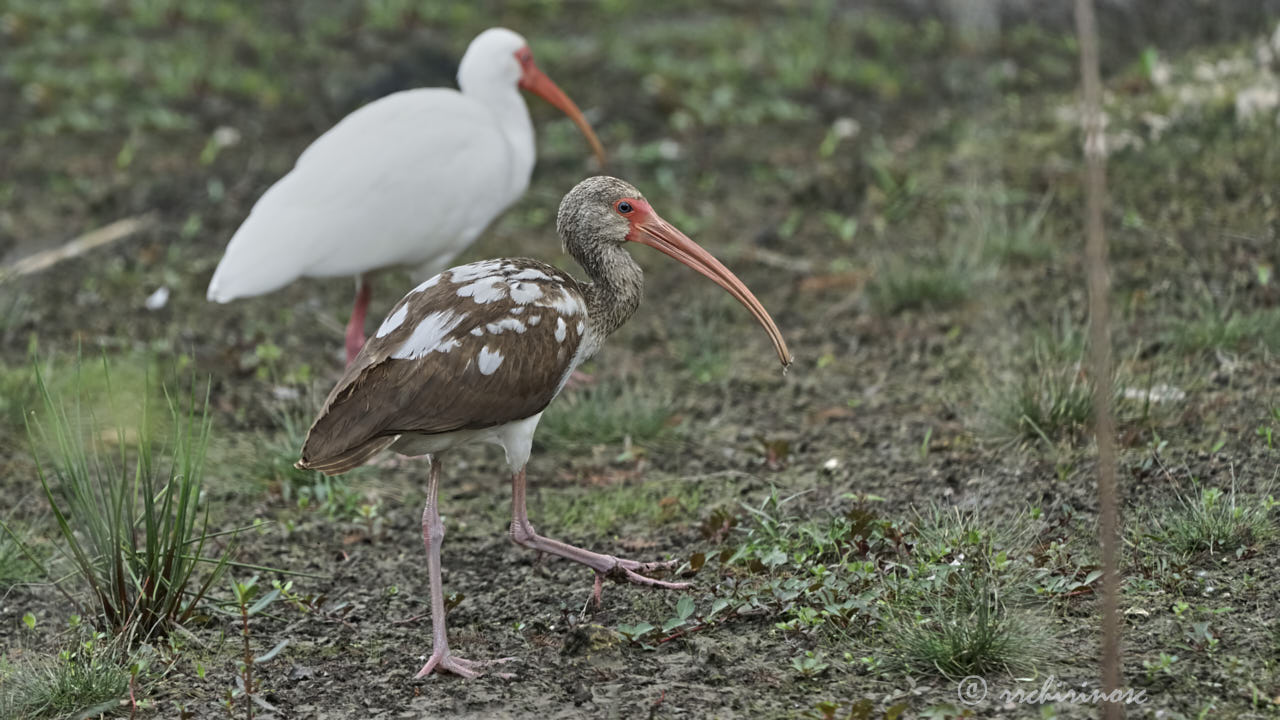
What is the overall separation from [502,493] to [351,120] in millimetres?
1929

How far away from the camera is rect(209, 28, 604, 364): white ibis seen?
18.5 feet

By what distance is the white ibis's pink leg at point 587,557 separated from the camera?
4.14 meters

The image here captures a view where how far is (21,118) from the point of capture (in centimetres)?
945

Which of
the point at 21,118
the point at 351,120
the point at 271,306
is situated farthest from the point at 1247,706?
the point at 21,118

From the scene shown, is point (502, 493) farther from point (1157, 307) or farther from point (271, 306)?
point (1157, 307)

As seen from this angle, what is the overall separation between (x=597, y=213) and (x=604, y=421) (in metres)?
1.48

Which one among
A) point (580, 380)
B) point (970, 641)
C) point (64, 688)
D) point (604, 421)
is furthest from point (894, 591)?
point (580, 380)

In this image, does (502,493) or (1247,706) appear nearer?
(1247,706)

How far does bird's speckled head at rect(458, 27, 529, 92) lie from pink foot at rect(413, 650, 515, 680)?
3.68 meters

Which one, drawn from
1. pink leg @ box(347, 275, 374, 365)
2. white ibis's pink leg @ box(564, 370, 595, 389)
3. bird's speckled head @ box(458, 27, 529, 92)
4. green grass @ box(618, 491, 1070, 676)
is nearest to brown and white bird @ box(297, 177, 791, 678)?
green grass @ box(618, 491, 1070, 676)

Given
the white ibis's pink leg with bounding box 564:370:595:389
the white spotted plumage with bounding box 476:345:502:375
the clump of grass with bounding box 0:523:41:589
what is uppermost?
the white spotted plumage with bounding box 476:345:502:375

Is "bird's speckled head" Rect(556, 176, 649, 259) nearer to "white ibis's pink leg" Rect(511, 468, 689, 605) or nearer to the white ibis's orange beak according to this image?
"white ibis's pink leg" Rect(511, 468, 689, 605)

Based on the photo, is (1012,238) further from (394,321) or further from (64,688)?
(64,688)

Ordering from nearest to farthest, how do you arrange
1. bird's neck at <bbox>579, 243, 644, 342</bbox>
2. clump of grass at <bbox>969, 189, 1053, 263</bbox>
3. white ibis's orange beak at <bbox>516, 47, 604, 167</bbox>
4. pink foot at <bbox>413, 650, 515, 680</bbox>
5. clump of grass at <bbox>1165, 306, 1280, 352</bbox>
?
1. pink foot at <bbox>413, 650, 515, 680</bbox>
2. bird's neck at <bbox>579, 243, 644, 342</bbox>
3. clump of grass at <bbox>1165, 306, 1280, 352</bbox>
4. clump of grass at <bbox>969, 189, 1053, 263</bbox>
5. white ibis's orange beak at <bbox>516, 47, 604, 167</bbox>
